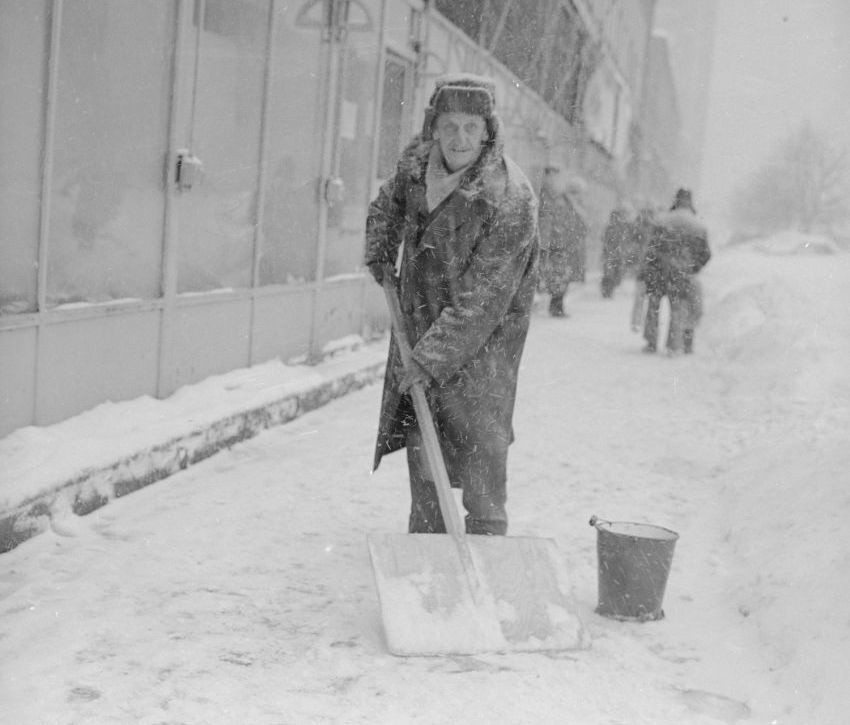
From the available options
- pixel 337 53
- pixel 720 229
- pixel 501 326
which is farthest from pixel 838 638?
pixel 720 229

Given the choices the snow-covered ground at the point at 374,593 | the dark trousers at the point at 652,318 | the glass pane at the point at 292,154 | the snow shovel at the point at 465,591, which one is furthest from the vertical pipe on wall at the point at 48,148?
the dark trousers at the point at 652,318

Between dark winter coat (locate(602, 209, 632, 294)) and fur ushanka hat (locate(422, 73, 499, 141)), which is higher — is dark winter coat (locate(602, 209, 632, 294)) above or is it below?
below

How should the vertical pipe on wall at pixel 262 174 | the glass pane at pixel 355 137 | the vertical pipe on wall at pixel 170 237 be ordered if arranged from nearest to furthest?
the vertical pipe on wall at pixel 170 237
the vertical pipe on wall at pixel 262 174
the glass pane at pixel 355 137

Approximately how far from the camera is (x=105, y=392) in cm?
630

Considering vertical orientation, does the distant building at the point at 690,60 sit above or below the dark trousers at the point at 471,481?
above

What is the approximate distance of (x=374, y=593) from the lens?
14.8 feet

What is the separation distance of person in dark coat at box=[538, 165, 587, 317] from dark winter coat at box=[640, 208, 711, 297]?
3.17 m

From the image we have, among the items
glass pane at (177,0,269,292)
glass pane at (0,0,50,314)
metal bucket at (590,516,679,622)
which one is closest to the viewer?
metal bucket at (590,516,679,622)

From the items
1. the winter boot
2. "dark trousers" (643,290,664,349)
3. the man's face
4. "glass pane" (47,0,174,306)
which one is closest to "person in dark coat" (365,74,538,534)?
the man's face

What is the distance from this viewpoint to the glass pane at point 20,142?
511 cm

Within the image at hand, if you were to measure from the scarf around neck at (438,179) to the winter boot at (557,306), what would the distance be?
44.0ft

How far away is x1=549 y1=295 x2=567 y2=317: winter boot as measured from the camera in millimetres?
17562

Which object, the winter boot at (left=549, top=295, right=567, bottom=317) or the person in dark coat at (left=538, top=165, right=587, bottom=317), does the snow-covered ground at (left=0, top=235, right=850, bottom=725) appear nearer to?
Answer: the person in dark coat at (left=538, top=165, right=587, bottom=317)

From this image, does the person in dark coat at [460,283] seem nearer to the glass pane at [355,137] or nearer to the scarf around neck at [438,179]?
the scarf around neck at [438,179]
